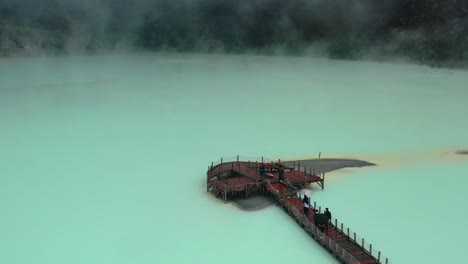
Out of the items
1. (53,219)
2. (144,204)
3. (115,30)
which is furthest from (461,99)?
(115,30)

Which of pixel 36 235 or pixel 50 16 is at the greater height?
pixel 50 16

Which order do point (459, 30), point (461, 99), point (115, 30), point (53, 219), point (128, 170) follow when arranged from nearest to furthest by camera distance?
point (53, 219)
point (128, 170)
point (461, 99)
point (459, 30)
point (115, 30)

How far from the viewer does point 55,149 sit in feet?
69.7

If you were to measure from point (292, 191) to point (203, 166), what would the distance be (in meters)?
4.62

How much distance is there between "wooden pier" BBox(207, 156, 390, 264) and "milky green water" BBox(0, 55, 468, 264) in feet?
1.30

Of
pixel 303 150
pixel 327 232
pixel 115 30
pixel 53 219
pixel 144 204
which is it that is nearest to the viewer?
pixel 327 232

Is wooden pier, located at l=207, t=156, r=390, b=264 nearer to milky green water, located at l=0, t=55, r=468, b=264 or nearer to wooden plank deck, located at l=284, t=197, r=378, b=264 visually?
wooden plank deck, located at l=284, t=197, r=378, b=264

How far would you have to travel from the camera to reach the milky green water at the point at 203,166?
42.9 ft

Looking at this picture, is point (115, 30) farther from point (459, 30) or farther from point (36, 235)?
point (36, 235)

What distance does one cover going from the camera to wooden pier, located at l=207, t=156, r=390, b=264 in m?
11.9

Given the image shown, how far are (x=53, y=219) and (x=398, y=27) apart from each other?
59.4 m

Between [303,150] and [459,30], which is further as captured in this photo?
[459,30]

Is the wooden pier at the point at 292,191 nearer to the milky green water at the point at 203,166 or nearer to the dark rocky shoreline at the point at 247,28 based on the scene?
the milky green water at the point at 203,166

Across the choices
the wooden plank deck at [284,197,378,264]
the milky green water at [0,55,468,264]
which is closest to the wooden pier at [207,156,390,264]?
the wooden plank deck at [284,197,378,264]
